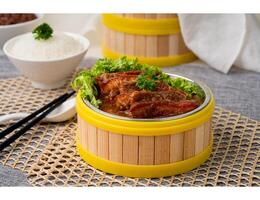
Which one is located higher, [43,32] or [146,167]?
[43,32]

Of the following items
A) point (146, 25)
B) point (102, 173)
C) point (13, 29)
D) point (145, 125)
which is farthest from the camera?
point (13, 29)

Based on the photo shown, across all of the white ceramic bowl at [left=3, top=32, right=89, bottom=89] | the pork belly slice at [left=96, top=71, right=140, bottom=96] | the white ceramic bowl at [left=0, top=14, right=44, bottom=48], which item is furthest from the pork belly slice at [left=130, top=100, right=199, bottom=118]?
the white ceramic bowl at [left=0, top=14, right=44, bottom=48]

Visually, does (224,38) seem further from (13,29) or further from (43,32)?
(13,29)

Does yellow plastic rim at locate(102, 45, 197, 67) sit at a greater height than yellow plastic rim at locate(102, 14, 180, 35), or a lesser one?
lesser

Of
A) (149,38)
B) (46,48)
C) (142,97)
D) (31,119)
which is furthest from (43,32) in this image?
(142,97)

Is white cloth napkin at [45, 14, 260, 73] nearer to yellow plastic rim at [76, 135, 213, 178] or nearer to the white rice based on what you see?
the white rice

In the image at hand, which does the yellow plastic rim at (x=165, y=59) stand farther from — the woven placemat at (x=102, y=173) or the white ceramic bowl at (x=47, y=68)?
the woven placemat at (x=102, y=173)

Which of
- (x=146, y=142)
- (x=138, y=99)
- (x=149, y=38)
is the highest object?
(x=138, y=99)
